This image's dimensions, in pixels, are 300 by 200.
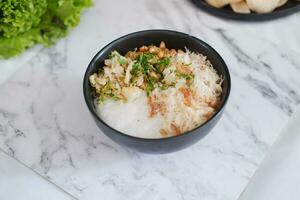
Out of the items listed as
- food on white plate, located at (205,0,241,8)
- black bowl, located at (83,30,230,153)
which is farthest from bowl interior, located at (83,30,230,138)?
food on white plate, located at (205,0,241,8)

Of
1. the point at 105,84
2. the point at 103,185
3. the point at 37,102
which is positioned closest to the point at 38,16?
the point at 37,102

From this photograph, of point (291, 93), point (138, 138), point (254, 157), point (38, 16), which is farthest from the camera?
point (38, 16)

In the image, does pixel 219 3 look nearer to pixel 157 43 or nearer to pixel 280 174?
pixel 157 43

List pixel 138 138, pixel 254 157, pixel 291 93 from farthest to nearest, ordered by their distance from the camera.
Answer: pixel 291 93 → pixel 254 157 → pixel 138 138

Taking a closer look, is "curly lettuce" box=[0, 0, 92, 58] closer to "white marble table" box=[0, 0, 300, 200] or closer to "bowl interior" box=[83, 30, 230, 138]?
"white marble table" box=[0, 0, 300, 200]

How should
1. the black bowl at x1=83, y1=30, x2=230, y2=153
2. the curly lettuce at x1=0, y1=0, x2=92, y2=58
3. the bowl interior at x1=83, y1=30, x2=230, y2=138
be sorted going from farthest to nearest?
the curly lettuce at x1=0, y1=0, x2=92, y2=58 < the bowl interior at x1=83, y1=30, x2=230, y2=138 < the black bowl at x1=83, y1=30, x2=230, y2=153

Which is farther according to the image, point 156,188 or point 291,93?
point 291,93

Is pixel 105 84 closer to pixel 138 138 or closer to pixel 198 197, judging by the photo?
pixel 138 138
